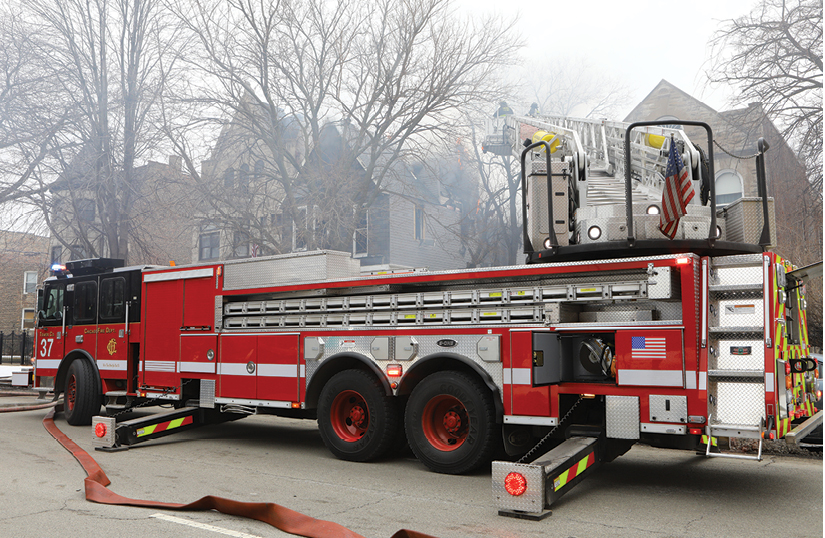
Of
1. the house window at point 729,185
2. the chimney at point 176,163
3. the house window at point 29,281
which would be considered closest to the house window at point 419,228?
the chimney at point 176,163

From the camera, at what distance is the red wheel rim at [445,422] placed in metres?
6.96

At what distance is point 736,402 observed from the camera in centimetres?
555

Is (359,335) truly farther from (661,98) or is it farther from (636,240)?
(661,98)

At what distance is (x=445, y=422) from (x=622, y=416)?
1.83 m

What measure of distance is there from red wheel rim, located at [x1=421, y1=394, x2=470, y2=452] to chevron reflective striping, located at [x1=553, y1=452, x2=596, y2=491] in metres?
1.38

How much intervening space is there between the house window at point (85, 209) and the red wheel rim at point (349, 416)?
15.5 metres

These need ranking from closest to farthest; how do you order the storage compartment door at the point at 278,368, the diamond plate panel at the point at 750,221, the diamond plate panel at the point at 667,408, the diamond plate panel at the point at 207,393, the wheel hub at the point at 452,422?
the diamond plate panel at the point at 667,408
the diamond plate panel at the point at 750,221
the wheel hub at the point at 452,422
the storage compartment door at the point at 278,368
the diamond plate panel at the point at 207,393

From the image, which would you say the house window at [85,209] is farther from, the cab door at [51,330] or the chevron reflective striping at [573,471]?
the chevron reflective striping at [573,471]

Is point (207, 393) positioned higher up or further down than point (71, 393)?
higher up

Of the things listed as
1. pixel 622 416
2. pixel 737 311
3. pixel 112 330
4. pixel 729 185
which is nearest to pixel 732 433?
pixel 622 416

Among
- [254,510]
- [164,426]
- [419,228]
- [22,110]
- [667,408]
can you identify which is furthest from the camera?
[419,228]

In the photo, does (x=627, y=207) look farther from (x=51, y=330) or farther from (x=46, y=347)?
(x=46, y=347)

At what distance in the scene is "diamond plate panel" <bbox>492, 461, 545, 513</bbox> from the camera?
5.23 meters

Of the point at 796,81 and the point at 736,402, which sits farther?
the point at 796,81
